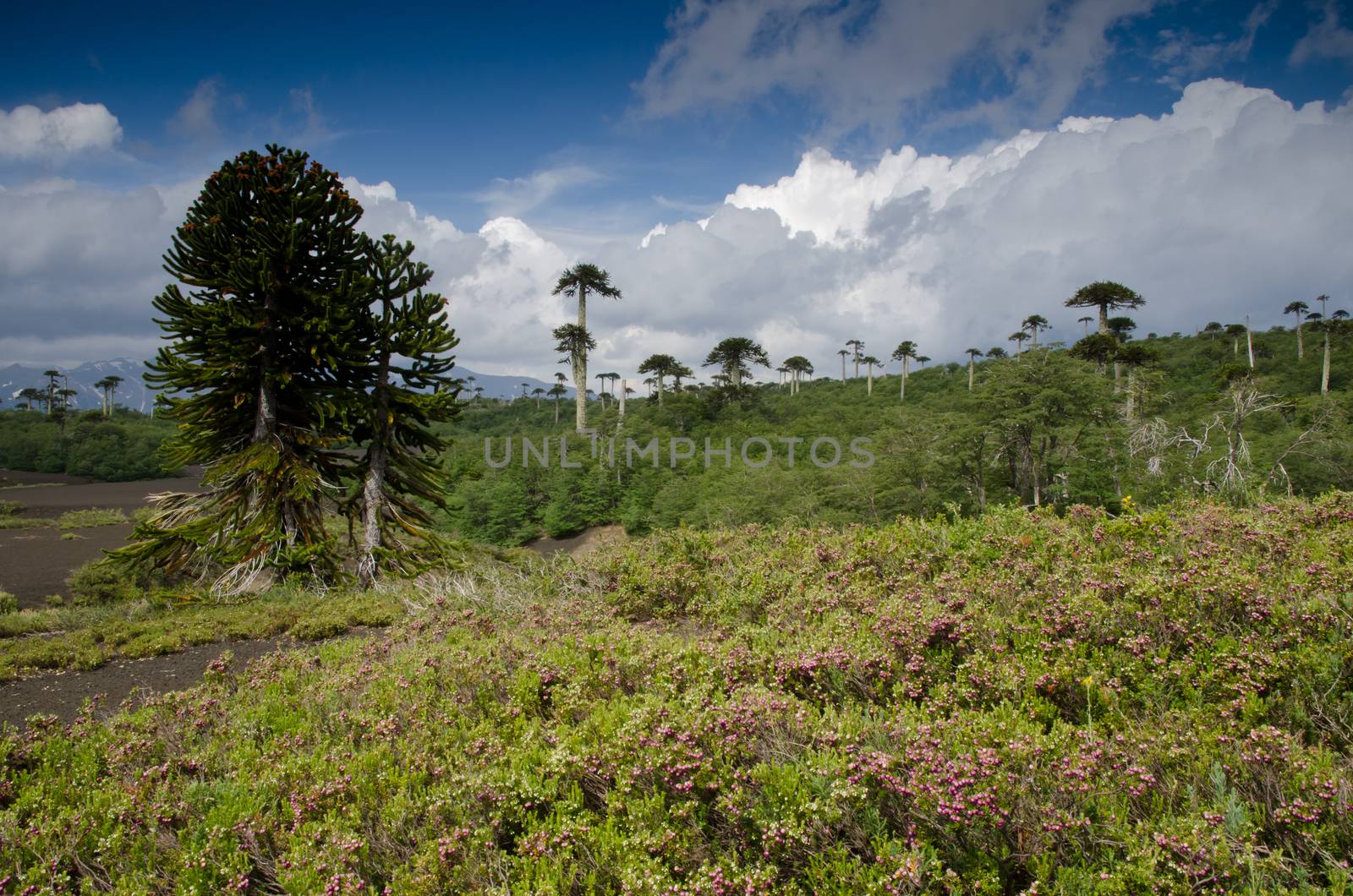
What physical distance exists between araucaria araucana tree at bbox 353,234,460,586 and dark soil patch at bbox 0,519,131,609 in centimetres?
649

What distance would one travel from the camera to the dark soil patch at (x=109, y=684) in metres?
5.70

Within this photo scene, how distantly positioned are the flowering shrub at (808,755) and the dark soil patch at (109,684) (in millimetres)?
1829

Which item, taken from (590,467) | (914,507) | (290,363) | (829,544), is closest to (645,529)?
(590,467)

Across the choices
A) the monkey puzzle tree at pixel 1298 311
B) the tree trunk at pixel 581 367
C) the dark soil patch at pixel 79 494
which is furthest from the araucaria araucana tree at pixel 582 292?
the monkey puzzle tree at pixel 1298 311

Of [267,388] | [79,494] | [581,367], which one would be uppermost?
[581,367]

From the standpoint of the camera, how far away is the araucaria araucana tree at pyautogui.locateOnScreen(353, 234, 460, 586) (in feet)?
41.5

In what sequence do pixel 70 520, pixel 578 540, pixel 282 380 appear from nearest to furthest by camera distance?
Result: pixel 282 380
pixel 70 520
pixel 578 540

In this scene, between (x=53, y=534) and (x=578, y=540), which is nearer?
(x=53, y=534)

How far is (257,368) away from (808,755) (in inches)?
534

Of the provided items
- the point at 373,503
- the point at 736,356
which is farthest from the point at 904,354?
the point at 373,503

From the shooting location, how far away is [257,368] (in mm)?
12078

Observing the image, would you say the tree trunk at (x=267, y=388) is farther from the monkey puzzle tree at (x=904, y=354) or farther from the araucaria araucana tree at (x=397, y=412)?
the monkey puzzle tree at (x=904, y=354)

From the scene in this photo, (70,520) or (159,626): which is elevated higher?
(159,626)

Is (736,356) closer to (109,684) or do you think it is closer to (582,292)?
(582,292)
